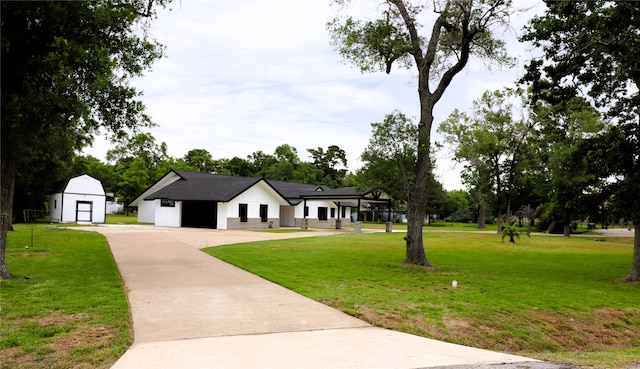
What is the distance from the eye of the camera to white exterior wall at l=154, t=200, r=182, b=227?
3950 centimetres

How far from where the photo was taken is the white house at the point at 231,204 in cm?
3756

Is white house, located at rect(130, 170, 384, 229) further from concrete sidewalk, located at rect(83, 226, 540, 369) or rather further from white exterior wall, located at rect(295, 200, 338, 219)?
concrete sidewalk, located at rect(83, 226, 540, 369)

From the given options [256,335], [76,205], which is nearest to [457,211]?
[76,205]

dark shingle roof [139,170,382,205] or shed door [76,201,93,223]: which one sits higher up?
dark shingle roof [139,170,382,205]

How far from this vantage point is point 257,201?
39625 millimetres

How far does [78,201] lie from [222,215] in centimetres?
1521

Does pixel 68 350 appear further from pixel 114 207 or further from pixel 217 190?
pixel 114 207

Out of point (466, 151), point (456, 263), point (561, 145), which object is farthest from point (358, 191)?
point (456, 263)

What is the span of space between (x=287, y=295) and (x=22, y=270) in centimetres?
753

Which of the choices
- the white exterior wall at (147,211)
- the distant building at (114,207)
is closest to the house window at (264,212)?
the white exterior wall at (147,211)

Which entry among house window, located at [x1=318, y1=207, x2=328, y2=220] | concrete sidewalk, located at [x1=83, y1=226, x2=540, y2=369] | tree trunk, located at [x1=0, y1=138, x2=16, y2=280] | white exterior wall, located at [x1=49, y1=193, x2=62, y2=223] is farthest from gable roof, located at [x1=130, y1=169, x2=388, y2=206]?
concrete sidewalk, located at [x1=83, y1=226, x2=540, y2=369]

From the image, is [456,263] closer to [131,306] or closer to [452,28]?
[452,28]

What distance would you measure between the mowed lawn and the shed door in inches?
1196

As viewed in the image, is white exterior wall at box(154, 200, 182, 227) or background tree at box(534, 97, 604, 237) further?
white exterior wall at box(154, 200, 182, 227)
